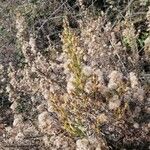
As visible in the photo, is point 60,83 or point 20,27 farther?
point 20,27

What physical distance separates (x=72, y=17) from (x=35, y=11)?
2.75 feet

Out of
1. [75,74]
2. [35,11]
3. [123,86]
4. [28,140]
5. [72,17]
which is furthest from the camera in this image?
[35,11]

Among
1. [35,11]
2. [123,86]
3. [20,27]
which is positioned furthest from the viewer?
[35,11]

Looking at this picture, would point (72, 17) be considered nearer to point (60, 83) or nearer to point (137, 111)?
point (60, 83)

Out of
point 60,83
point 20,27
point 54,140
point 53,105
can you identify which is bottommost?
point 54,140

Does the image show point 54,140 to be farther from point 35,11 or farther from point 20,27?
point 35,11

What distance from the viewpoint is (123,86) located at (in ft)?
11.2

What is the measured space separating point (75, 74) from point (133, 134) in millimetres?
654

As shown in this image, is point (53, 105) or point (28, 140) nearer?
point (53, 105)

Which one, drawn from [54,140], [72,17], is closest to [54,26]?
[72,17]

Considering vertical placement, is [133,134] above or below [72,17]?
below

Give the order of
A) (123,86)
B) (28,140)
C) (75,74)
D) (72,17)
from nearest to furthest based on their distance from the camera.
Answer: (75,74), (123,86), (28,140), (72,17)

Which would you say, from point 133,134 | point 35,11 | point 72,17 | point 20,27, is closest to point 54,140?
point 133,134

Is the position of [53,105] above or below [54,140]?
above
